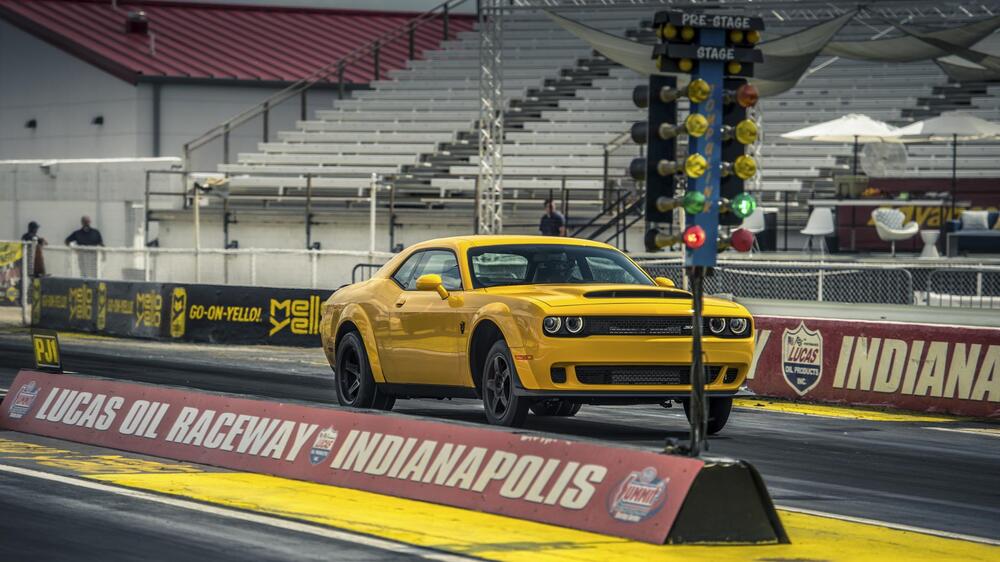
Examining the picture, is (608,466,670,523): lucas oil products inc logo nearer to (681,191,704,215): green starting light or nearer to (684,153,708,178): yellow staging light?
(681,191,704,215): green starting light

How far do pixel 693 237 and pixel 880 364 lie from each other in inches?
337

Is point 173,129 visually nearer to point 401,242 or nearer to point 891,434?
point 401,242

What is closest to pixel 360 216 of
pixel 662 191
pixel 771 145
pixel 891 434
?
pixel 771 145

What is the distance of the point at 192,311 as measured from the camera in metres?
27.0

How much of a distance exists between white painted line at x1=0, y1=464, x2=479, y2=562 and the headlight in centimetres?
469

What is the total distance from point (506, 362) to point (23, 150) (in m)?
42.2

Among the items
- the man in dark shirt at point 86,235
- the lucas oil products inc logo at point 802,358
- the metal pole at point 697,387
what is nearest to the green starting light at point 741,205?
the metal pole at point 697,387

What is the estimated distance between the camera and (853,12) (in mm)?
28312

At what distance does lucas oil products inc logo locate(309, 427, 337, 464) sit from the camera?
1099 centimetres

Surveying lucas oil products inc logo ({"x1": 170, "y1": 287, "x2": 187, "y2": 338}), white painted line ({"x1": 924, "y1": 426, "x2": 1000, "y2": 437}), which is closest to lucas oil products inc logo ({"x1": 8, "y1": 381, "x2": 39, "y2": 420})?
white painted line ({"x1": 924, "y1": 426, "x2": 1000, "y2": 437})

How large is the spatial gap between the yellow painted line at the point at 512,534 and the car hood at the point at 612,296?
2781mm

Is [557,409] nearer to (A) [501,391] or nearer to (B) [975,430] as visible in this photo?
(A) [501,391]

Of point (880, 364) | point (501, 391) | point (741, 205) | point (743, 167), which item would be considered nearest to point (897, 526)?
point (741, 205)

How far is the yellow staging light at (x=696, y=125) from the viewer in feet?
30.5
